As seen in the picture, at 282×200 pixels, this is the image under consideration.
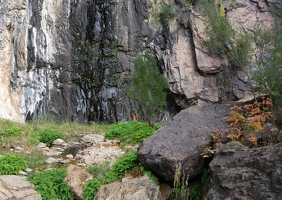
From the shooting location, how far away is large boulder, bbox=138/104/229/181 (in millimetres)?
5152

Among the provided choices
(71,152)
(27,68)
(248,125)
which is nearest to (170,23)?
(27,68)

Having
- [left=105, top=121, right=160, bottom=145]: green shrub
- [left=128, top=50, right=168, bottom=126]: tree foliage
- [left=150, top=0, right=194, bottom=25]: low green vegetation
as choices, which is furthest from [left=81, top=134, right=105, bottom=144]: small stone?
[left=150, top=0, right=194, bottom=25]: low green vegetation

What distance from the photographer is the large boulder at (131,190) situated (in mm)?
4742

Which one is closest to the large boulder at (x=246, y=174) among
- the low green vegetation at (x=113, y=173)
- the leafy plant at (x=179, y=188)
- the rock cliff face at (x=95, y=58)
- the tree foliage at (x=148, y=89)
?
the leafy plant at (x=179, y=188)

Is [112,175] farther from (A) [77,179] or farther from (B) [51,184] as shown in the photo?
(B) [51,184]

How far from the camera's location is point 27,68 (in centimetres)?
1332

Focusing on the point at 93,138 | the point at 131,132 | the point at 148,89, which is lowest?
the point at 93,138

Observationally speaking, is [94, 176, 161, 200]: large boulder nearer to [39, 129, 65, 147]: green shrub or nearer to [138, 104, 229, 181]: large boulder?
[138, 104, 229, 181]: large boulder

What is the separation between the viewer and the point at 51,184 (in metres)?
5.33

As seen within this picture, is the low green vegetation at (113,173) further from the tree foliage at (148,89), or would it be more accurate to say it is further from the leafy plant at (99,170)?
the tree foliage at (148,89)

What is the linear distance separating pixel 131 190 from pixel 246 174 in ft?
5.55

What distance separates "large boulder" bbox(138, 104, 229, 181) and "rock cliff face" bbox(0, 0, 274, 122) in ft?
20.7

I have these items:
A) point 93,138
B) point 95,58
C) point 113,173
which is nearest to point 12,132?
point 93,138

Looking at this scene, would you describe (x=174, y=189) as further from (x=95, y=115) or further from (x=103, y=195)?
(x=95, y=115)
